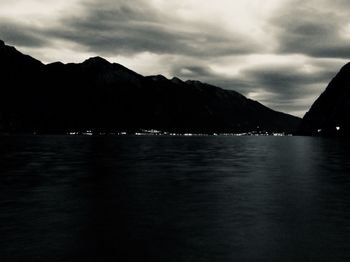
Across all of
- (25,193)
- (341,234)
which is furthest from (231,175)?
(341,234)

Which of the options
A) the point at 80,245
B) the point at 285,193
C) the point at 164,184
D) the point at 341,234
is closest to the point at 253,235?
the point at 341,234

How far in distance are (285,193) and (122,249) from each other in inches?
716

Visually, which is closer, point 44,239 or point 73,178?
point 44,239

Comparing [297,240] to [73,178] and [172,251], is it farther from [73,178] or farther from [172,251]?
[73,178]

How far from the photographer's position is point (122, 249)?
1500cm

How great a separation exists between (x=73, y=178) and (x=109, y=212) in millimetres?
18216

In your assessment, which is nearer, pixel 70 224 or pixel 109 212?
pixel 70 224

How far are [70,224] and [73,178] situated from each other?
68.1 feet

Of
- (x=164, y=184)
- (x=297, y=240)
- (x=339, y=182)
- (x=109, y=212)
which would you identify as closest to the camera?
(x=297, y=240)

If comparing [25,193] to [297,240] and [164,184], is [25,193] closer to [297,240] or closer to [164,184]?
[164,184]

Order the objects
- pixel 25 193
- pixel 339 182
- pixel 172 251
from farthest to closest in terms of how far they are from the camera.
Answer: pixel 339 182, pixel 25 193, pixel 172 251

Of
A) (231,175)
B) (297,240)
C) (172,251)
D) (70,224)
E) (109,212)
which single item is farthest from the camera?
(231,175)

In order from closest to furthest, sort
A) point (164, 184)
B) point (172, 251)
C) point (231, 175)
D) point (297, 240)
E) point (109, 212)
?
point (172, 251) → point (297, 240) → point (109, 212) → point (164, 184) → point (231, 175)

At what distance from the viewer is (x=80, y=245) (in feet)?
50.8
